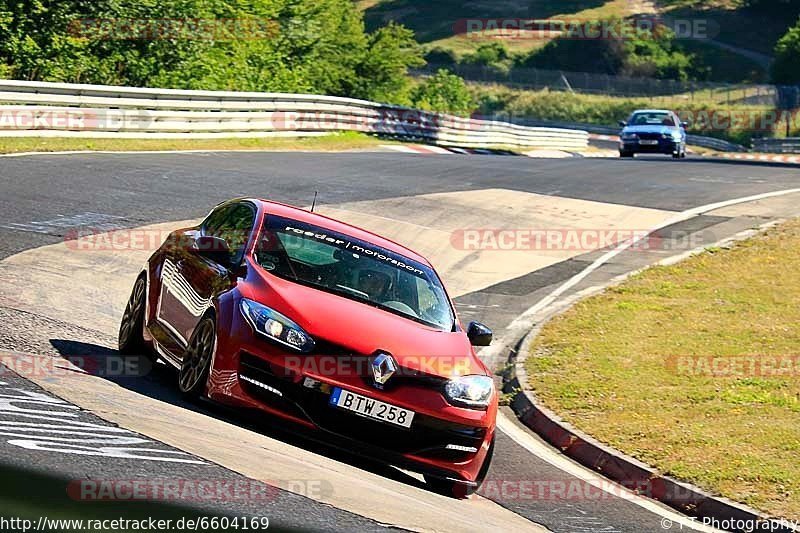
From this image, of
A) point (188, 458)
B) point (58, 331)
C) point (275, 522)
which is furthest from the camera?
point (58, 331)

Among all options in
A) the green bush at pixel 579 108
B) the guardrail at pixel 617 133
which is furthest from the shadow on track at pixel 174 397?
the green bush at pixel 579 108

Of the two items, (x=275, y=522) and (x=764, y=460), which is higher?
(x=275, y=522)

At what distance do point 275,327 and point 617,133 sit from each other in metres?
66.8

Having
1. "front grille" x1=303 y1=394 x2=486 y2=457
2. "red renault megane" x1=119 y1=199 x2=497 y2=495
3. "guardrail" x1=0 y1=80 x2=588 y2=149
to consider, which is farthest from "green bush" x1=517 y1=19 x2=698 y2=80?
"front grille" x1=303 y1=394 x2=486 y2=457

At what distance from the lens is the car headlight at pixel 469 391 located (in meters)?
8.06

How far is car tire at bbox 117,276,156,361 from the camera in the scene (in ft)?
32.3

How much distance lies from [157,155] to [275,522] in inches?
792

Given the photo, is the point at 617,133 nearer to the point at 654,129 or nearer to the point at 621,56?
the point at 654,129

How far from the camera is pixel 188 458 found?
6645mm

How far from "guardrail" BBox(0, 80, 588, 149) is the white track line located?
11959 millimetres

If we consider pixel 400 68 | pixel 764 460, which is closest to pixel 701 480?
pixel 764 460

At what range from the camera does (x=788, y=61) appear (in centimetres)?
8556

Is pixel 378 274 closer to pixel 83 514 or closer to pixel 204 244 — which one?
pixel 204 244

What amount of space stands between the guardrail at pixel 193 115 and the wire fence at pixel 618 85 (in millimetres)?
45579
